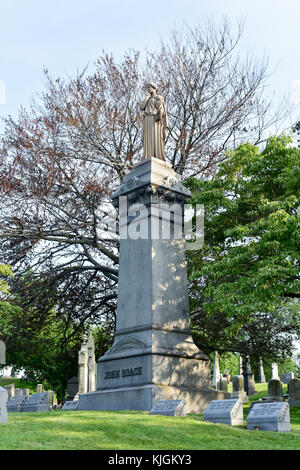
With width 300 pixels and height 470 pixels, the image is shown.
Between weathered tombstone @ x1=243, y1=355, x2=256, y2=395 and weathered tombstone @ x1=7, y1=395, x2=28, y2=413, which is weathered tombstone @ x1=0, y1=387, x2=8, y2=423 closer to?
weathered tombstone @ x1=7, y1=395, x2=28, y2=413

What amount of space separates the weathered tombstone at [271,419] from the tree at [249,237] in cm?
384

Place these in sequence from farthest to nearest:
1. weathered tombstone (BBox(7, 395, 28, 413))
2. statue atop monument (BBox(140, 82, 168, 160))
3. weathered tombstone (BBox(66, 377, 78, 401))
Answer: weathered tombstone (BBox(66, 377, 78, 401)) < weathered tombstone (BBox(7, 395, 28, 413)) < statue atop monument (BBox(140, 82, 168, 160))

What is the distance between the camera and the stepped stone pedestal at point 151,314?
1265cm

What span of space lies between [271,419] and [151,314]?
13.8 ft

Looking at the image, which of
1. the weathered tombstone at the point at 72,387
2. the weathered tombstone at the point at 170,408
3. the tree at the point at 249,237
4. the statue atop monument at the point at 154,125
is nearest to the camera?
the weathered tombstone at the point at 170,408

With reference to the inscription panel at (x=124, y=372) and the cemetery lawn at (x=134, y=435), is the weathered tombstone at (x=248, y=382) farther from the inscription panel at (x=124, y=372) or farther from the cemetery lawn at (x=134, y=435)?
the cemetery lawn at (x=134, y=435)

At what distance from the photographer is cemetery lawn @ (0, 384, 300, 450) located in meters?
7.61

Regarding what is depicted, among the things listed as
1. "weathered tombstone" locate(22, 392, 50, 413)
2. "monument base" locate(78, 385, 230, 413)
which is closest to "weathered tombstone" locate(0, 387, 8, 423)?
"monument base" locate(78, 385, 230, 413)

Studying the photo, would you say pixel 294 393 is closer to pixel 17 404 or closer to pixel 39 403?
pixel 39 403

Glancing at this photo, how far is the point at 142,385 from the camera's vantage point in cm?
1248

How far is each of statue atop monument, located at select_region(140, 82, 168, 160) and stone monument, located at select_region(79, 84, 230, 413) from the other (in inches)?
1.6

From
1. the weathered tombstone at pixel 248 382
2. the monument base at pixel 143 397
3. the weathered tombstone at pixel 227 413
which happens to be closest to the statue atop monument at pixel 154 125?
the monument base at pixel 143 397
